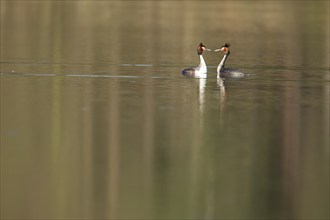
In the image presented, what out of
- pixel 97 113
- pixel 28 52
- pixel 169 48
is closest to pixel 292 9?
pixel 169 48

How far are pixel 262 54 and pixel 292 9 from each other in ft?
125

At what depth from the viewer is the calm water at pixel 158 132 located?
57.3 ft

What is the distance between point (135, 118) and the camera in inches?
953

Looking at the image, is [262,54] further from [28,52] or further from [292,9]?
[292,9]

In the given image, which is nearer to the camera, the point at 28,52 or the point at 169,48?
the point at 28,52

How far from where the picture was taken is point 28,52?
125ft

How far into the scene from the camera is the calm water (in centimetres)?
1745

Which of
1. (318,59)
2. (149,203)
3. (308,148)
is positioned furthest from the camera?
(318,59)

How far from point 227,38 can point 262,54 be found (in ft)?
33.9

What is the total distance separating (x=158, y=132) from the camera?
22.7m

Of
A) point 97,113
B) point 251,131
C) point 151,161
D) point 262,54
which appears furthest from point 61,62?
point 151,161

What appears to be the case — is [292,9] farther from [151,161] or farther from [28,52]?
[151,161]

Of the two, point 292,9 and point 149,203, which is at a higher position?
point 292,9

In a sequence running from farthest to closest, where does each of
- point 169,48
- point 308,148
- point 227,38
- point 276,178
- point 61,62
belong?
point 227,38 < point 169,48 < point 61,62 < point 308,148 < point 276,178
